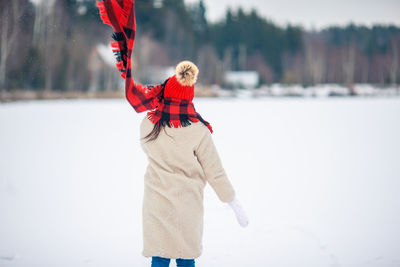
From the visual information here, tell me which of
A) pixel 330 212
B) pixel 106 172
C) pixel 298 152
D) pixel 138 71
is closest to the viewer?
pixel 330 212

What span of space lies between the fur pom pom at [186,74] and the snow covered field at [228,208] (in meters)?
1.45

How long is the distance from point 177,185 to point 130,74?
1.91 feet

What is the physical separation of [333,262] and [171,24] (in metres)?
41.7

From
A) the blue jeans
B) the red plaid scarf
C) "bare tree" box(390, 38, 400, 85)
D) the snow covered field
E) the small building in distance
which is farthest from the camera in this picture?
"bare tree" box(390, 38, 400, 85)

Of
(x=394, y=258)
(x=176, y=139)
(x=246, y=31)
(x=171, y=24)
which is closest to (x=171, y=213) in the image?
(x=176, y=139)

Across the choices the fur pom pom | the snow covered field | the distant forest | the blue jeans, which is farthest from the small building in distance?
the blue jeans

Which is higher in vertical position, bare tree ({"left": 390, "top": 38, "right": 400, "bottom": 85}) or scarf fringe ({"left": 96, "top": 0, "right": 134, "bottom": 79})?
bare tree ({"left": 390, "top": 38, "right": 400, "bottom": 85})

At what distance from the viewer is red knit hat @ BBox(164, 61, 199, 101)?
1543mm

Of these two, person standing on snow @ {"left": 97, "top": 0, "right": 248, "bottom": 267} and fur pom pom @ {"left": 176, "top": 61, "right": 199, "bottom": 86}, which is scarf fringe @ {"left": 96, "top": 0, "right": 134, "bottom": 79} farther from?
fur pom pom @ {"left": 176, "top": 61, "right": 199, "bottom": 86}

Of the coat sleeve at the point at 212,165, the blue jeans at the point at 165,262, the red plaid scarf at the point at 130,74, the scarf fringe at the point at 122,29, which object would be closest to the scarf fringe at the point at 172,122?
the red plaid scarf at the point at 130,74

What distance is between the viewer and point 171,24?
1612 inches

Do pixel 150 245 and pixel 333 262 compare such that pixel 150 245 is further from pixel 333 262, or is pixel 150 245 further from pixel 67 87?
pixel 67 87

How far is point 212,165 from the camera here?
160cm

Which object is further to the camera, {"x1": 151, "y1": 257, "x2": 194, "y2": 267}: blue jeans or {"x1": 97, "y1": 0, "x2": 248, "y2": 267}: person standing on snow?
{"x1": 151, "y1": 257, "x2": 194, "y2": 267}: blue jeans
